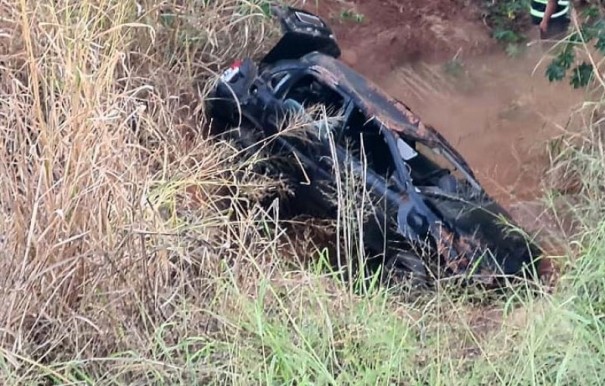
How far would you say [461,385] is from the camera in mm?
3574

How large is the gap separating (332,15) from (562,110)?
85.2 inches

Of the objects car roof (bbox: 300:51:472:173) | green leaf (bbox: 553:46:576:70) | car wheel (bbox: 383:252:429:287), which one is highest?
green leaf (bbox: 553:46:576:70)

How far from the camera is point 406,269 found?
5230 mm

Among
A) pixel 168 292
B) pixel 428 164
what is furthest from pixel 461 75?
pixel 168 292

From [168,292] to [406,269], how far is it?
1679 mm

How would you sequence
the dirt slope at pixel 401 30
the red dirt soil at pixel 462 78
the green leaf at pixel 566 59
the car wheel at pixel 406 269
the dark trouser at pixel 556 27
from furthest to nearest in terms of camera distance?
the dirt slope at pixel 401 30
the red dirt soil at pixel 462 78
the dark trouser at pixel 556 27
the green leaf at pixel 566 59
the car wheel at pixel 406 269

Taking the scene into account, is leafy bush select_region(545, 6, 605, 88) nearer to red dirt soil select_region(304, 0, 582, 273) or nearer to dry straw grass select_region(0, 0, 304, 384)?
red dirt soil select_region(304, 0, 582, 273)

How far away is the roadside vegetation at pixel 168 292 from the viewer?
3.62 meters

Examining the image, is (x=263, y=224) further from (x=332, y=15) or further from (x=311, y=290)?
(x=332, y=15)

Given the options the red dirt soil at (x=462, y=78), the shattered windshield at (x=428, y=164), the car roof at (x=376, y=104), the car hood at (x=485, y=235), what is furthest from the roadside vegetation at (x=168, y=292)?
the red dirt soil at (x=462, y=78)

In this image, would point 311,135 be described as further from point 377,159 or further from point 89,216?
point 89,216

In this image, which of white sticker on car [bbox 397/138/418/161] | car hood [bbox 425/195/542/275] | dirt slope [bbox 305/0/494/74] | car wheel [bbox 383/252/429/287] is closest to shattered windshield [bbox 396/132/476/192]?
white sticker on car [bbox 397/138/418/161]

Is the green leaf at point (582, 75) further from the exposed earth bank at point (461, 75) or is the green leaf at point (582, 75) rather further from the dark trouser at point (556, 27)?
the exposed earth bank at point (461, 75)

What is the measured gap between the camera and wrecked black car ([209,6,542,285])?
5320mm
